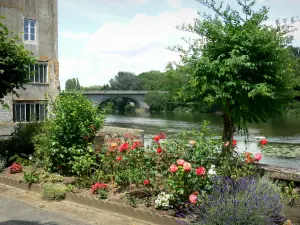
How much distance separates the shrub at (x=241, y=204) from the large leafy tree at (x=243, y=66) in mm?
2423

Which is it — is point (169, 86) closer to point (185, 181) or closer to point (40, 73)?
point (185, 181)

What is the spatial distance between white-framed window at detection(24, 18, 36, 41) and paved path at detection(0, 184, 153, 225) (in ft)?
49.9

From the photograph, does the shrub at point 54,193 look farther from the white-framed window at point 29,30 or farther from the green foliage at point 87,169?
the white-framed window at point 29,30

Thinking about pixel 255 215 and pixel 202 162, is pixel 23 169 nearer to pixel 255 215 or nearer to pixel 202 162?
pixel 202 162

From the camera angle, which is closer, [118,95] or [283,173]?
[283,173]

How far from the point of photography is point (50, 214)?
242 inches

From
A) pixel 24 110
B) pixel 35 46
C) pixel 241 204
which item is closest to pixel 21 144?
pixel 241 204

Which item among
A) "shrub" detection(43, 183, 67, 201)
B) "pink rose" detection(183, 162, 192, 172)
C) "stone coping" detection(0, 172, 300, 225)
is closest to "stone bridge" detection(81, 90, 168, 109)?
"shrub" detection(43, 183, 67, 201)

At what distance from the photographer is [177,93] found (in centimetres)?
870

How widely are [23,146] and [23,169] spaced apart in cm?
168

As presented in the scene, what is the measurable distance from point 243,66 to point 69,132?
14.1 feet

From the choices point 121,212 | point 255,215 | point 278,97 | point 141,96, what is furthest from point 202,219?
point 141,96

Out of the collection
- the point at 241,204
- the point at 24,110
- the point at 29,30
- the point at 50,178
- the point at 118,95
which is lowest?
the point at 50,178

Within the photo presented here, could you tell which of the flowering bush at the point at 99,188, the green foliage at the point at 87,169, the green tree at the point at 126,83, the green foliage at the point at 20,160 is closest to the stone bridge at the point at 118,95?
the green tree at the point at 126,83
